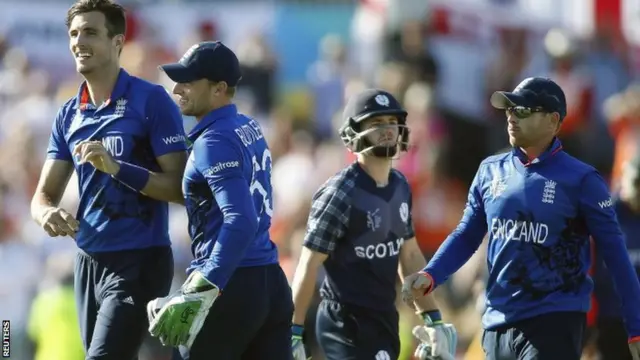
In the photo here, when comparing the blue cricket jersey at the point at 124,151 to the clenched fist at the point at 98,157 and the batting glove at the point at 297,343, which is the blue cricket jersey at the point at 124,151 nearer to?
the clenched fist at the point at 98,157

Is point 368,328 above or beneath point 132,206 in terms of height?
beneath

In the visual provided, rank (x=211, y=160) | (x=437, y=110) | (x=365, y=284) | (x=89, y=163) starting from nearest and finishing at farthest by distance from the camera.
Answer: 1. (x=211, y=160)
2. (x=89, y=163)
3. (x=365, y=284)
4. (x=437, y=110)

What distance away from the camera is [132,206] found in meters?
8.37

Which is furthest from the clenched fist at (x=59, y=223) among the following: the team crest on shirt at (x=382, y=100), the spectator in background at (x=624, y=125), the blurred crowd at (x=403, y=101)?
the spectator in background at (x=624, y=125)

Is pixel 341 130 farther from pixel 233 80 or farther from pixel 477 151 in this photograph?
pixel 477 151

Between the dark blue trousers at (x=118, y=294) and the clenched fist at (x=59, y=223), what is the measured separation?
32 cm

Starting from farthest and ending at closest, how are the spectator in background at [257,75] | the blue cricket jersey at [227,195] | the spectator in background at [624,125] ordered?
the spectator in background at [257,75] → the spectator in background at [624,125] → the blue cricket jersey at [227,195]

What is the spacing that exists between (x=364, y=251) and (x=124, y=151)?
1.67 meters

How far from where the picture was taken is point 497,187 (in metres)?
8.25

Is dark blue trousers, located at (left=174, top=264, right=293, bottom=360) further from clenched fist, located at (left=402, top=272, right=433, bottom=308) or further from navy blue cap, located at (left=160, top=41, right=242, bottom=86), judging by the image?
navy blue cap, located at (left=160, top=41, right=242, bottom=86)

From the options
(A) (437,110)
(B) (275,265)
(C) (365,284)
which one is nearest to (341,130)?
(C) (365,284)

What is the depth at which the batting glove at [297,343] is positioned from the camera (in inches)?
354

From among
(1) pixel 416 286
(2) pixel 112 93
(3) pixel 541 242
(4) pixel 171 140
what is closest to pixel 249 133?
(4) pixel 171 140

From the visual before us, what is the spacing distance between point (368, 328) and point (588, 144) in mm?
7003
